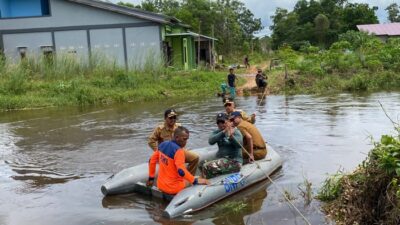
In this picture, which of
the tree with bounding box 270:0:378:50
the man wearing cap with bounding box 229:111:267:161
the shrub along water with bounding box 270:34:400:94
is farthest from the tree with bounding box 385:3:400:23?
the man wearing cap with bounding box 229:111:267:161

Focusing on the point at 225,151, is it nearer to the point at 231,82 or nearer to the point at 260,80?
the point at 231,82

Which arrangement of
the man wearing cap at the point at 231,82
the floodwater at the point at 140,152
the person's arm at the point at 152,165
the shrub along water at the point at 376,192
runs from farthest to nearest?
the man wearing cap at the point at 231,82
the person's arm at the point at 152,165
the floodwater at the point at 140,152
the shrub along water at the point at 376,192

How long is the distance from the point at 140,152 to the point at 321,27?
1757 inches

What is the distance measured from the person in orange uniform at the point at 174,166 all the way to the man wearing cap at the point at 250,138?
1.30 m

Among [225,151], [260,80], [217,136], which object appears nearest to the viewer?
[217,136]

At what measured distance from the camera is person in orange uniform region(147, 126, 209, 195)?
6.56 meters

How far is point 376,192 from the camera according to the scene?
5.41 m

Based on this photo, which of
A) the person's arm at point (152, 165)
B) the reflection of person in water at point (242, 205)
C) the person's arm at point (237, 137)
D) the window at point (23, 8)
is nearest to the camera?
the reflection of person in water at point (242, 205)

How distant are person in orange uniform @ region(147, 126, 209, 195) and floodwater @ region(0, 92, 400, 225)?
0.40 meters

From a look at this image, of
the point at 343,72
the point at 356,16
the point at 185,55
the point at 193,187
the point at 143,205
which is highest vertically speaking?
the point at 356,16

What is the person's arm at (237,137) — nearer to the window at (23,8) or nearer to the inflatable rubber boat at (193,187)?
the inflatable rubber boat at (193,187)

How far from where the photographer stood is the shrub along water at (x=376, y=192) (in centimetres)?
504

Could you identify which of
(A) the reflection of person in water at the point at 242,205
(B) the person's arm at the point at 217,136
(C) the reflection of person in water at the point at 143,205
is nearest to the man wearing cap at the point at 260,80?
(A) the reflection of person in water at the point at 242,205

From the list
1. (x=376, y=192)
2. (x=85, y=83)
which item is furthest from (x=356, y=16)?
(x=376, y=192)
